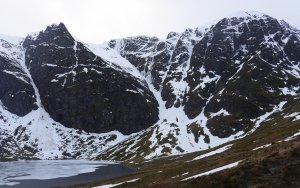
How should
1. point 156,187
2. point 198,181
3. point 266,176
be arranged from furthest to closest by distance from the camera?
point 156,187
point 198,181
point 266,176

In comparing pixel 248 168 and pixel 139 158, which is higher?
pixel 248 168

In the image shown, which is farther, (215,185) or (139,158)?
(139,158)

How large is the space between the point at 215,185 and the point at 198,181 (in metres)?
3.23

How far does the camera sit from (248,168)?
3662cm

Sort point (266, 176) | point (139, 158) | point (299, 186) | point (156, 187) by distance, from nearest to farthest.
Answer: point (299, 186) → point (266, 176) → point (156, 187) → point (139, 158)

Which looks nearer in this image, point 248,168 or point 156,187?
point 248,168

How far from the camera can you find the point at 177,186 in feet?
136

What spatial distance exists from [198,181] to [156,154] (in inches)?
Answer: 6302

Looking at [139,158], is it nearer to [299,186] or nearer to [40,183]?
[40,183]

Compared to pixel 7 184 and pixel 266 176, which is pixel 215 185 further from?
pixel 7 184

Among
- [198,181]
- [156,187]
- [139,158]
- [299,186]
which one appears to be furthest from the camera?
[139,158]

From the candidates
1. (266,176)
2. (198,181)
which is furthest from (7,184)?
(266,176)

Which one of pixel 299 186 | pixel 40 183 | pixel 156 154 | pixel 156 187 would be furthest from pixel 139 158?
pixel 299 186

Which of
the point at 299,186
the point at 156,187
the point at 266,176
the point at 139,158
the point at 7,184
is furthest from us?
the point at 139,158
